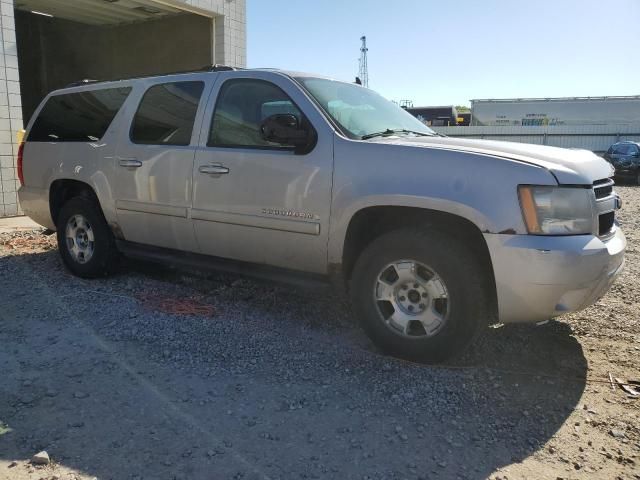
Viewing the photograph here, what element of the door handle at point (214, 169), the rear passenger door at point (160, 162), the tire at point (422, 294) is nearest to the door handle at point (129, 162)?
the rear passenger door at point (160, 162)

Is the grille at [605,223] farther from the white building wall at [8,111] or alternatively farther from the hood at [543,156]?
the white building wall at [8,111]

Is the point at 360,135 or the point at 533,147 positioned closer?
the point at 533,147

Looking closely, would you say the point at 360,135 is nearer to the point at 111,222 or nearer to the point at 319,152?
the point at 319,152

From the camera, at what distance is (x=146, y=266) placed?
6.20m

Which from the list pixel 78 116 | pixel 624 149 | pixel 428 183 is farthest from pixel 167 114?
pixel 624 149

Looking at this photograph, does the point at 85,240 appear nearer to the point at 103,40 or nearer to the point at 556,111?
the point at 103,40

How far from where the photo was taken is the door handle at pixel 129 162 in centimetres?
496

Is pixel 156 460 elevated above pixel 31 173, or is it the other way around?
pixel 31 173

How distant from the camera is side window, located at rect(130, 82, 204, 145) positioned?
186 inches

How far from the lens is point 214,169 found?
4.41 meters

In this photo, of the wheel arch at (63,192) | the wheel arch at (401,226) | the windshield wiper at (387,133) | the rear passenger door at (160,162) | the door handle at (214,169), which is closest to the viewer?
the wheel arch at (401,226)

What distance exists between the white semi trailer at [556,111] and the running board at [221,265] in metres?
30.0

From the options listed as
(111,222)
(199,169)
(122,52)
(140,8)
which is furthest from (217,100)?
(122,52)

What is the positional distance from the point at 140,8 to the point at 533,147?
14.1 meters
